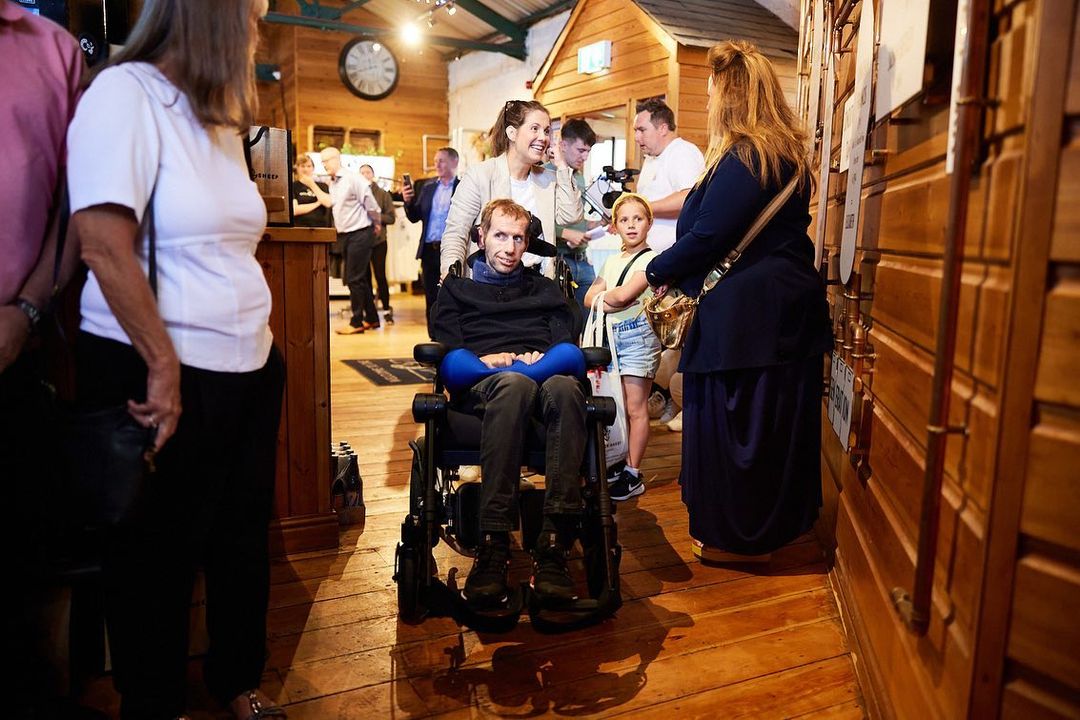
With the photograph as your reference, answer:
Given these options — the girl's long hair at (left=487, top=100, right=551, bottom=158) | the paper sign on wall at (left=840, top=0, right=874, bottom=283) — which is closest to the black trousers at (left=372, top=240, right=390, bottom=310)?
Result: the girl's long hair at (left=487, top=100, right=551, bottom=158)

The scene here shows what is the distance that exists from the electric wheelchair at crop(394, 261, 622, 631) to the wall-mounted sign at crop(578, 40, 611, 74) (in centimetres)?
519

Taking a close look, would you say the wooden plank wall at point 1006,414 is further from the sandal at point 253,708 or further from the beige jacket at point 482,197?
the beige jacket at point 482,197

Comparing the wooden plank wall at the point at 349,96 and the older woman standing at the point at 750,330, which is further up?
the wooden plank wall at the point at 349,96

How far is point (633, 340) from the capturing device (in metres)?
3.19

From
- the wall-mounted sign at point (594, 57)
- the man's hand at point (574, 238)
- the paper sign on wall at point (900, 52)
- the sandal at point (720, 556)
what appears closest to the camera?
the paper sign on wall at point (900, 52)

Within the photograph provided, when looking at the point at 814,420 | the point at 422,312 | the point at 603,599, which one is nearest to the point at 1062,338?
the point at 603,599

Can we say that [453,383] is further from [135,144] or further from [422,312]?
[422,312]

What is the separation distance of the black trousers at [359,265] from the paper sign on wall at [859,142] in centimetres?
549

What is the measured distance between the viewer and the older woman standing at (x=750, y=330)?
243cm

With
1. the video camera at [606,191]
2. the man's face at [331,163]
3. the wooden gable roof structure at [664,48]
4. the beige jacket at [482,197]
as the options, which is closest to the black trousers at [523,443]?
the beige jacket at [482,197]

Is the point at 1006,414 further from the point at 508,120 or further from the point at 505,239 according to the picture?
the point at 508,120

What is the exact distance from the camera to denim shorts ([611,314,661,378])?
318cm

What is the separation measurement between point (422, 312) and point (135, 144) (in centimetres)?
812

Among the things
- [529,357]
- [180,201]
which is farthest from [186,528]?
[529,357]
